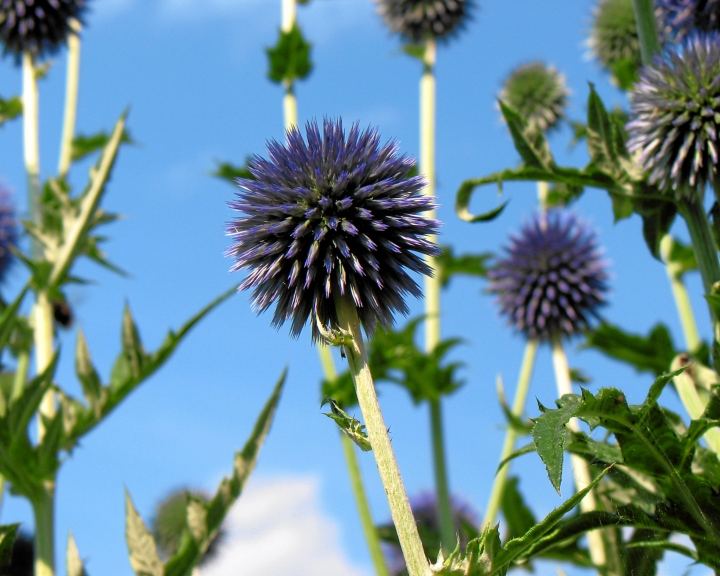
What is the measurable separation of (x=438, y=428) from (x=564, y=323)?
1.49 metres

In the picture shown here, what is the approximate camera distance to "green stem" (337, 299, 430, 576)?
82.7 inches

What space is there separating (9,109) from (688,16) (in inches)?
159

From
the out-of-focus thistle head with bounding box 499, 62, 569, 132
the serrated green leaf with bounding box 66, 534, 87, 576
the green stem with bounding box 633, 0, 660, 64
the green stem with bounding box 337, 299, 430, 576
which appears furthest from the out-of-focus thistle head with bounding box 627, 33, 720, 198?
the out-of-focus thistle head with bounding box 499, 62, 569, 132

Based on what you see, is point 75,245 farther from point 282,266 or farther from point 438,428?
point 438,428

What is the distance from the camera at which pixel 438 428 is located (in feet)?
21.9

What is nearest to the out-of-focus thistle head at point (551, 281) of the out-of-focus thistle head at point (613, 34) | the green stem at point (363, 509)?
the green stem at point (363, 509)

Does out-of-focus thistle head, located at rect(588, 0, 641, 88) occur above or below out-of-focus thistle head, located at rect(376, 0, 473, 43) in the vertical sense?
below

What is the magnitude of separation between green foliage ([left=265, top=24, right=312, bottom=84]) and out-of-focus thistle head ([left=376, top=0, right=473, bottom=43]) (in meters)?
1.21

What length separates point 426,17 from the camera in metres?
7.88

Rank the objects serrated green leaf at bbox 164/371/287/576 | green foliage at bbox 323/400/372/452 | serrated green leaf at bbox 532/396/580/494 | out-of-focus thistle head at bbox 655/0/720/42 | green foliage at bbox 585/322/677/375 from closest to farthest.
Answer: serrated green leaf at bbox 532/396/580/494
green foliage at bbox 323/400/372/452
serrated green leaf at bbox 164/371/287/576
out-of-focus thistle head at bbox 655/0/720/42
green foliage at bbox 585/322/677/375

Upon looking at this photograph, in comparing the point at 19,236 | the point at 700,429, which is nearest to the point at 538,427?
the point at 700,429

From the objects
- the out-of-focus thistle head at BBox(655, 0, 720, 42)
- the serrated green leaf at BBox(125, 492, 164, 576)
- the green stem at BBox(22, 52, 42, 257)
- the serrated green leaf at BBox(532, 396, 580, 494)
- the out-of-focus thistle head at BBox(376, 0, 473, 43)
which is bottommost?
the serrated green leaf at BBox(532, 396, 580, 494)

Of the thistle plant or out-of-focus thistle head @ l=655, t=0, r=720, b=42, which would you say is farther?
out-of-focus thistle head @ l=655, t=0, r=720, b=42

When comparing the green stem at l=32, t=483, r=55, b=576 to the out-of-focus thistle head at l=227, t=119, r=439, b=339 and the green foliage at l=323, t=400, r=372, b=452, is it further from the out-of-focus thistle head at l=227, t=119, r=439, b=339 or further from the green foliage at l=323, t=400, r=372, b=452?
the green foliage at l=323, t=400, r=372, b=452
